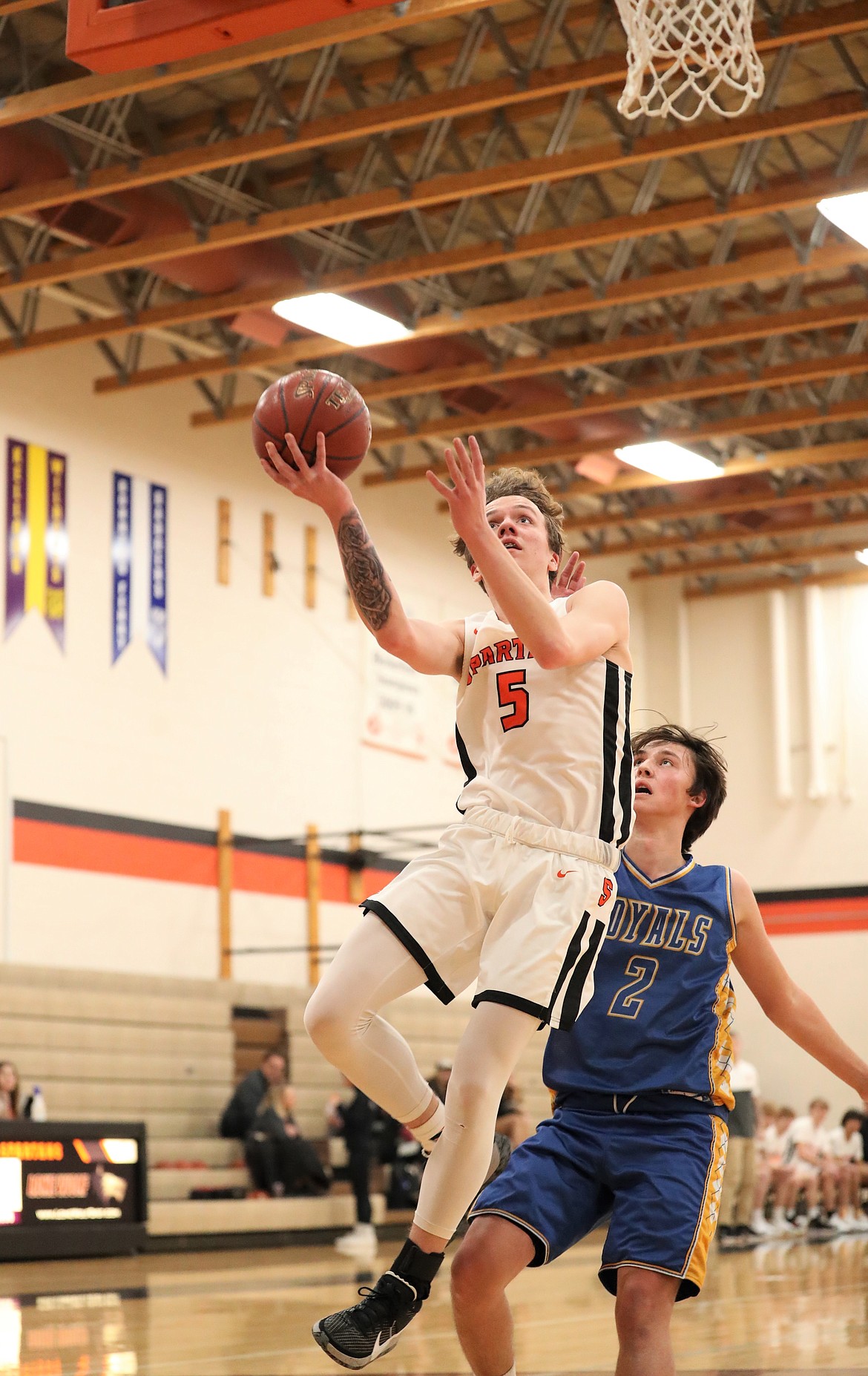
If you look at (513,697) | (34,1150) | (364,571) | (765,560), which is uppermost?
(765,560)

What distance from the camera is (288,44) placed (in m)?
9.28

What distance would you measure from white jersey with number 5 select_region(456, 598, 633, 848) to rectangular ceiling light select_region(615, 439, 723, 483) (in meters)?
12.5

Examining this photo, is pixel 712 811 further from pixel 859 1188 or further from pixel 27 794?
pixel 859 1188

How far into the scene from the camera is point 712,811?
4.37m

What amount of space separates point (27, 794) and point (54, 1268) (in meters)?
4.91

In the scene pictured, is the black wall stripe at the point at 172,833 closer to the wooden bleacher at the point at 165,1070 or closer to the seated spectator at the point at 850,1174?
the wooden bleacher at the point at 165,1070

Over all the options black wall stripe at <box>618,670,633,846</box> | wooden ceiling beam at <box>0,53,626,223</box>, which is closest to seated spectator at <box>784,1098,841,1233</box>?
wooden ceiling beam at <box>0,53,626,223</box>

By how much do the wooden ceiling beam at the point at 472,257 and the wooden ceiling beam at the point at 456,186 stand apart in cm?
42

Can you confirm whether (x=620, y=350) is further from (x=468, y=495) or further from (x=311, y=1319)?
(x=468, y=495)

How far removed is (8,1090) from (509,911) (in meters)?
8.60

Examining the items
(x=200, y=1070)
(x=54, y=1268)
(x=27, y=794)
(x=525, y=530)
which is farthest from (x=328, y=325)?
(x=525, y=530)

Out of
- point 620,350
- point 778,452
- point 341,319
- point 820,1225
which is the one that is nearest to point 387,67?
point 341,319

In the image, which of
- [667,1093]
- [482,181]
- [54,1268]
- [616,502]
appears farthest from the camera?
[616,502]

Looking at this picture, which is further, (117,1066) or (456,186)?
(117,1066)
